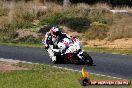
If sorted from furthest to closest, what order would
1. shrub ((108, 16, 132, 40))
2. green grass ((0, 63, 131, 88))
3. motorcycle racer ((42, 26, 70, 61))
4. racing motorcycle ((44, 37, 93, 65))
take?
1. shrub ((108, 16, 132, 40))
2. motorcycle racer ((42, 26, 70, 61))
3. racing motorcycle ((44, 37, 93, 65))
4. green grass ((0, 63, 131, 88))

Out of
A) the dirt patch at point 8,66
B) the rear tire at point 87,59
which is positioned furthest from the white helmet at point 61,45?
the dirt patch at point 8,66

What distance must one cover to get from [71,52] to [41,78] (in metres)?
3.73

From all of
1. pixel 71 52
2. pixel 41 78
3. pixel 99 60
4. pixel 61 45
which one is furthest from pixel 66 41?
pixel 41 78

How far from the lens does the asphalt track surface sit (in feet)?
57.3

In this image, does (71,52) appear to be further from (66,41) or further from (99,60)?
(99,60)

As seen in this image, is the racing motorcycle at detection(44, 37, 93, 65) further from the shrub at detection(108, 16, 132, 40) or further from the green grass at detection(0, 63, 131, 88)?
the shrub at detection(108, 16, 132, 40)

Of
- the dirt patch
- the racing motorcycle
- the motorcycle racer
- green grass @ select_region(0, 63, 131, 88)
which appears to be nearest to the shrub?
the racing motorcycle

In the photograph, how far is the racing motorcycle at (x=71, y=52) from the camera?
18.7 metres

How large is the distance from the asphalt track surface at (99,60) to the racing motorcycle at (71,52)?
1.18 ft

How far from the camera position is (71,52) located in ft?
61.2

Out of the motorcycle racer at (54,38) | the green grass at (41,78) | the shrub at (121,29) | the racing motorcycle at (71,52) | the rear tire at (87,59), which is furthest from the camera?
the shrub at (121,29)

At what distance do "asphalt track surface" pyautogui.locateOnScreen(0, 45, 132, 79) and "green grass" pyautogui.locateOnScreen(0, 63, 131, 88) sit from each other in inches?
56.6

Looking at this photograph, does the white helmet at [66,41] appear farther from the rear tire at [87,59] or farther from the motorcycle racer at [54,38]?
the rear tire at [87,59]

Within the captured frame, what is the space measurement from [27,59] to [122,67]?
4384 millimetres
